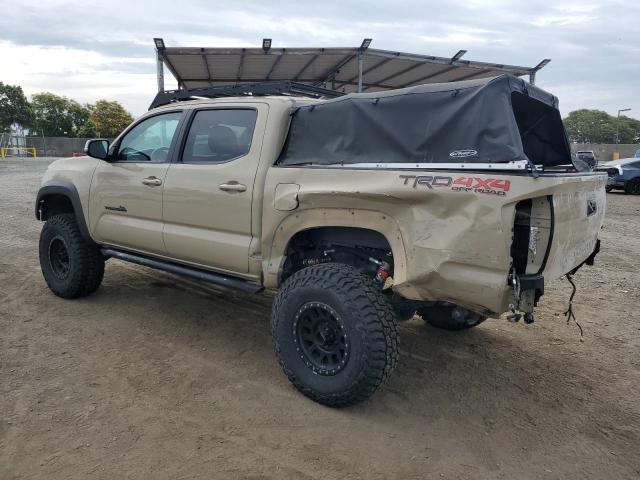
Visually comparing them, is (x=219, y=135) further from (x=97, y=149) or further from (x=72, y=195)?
(x=72, y=195)

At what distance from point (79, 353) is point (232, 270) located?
1.37 metres

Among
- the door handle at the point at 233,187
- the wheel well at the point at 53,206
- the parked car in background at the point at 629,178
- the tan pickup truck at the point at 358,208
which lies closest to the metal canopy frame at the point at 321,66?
the wheel well at the point at 53,206

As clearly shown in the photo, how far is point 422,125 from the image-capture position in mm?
2953

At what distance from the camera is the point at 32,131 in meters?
59.5

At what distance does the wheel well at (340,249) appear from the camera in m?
3.21

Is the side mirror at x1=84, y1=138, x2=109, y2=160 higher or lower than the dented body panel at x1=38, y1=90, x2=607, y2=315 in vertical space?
higher

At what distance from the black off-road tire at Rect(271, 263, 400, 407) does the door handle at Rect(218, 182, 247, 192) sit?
0.73 metres

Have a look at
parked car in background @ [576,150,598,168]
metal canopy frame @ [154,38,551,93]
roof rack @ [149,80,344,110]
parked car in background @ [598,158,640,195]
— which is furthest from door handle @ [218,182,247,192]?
parked car in background @ [598,158,640,195]

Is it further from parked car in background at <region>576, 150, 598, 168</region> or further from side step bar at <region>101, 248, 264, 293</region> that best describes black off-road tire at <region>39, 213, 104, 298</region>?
parked car in background at <region>576, 150, 598, 168</region>

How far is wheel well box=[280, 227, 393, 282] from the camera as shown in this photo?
3.21 meters

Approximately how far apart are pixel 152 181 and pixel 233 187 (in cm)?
97

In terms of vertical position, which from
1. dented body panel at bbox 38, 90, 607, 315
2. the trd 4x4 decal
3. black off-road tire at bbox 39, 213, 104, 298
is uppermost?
the trd 4x4 decal

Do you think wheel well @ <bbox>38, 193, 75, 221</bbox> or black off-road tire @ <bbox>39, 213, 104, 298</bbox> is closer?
black off-road tire @ <bbox>39, 213, 104, 298</bbox>

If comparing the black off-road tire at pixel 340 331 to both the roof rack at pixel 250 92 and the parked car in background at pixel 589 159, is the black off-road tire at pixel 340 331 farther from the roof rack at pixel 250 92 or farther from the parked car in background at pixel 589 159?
the parked car in background at pixel 589 159
